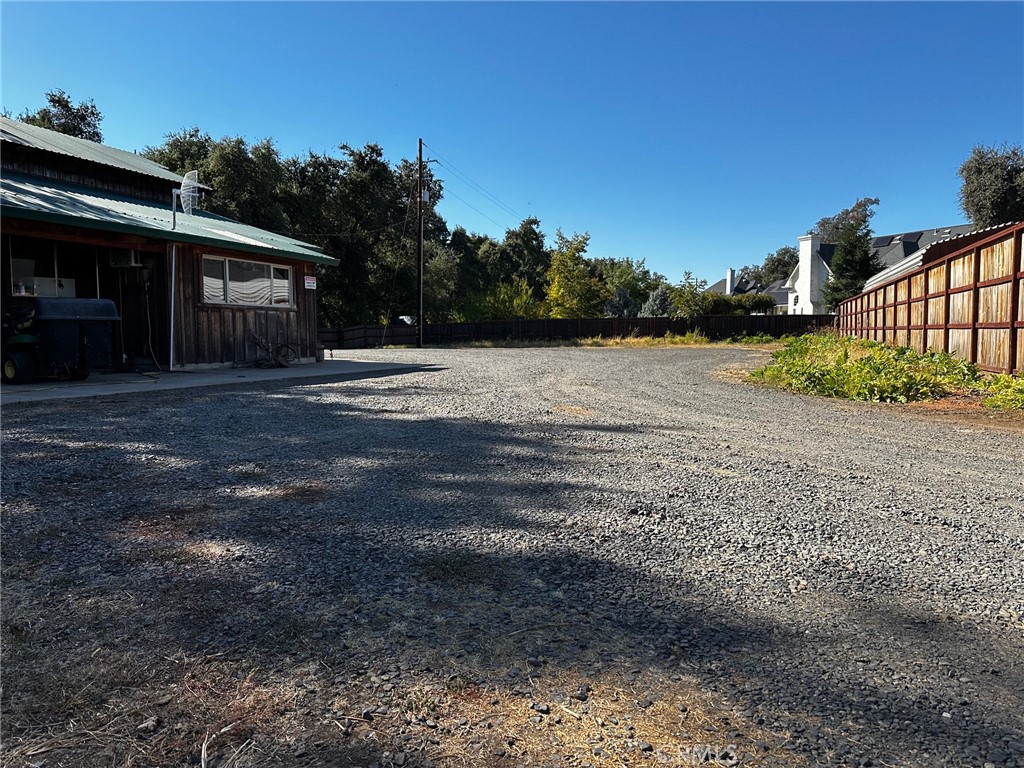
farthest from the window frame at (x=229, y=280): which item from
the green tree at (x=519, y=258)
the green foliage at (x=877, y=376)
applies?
the green tree at (x=519, y=258)

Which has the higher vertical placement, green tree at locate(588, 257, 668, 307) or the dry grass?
green tree at locate(588, 257, 668, 307)

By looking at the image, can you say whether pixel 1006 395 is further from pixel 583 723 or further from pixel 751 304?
pixel 751 304

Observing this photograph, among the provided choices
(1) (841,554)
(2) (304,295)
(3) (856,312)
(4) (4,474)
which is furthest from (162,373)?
(3) (856,312)

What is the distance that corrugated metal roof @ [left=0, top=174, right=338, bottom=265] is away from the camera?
353 inches

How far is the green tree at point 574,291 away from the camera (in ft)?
120

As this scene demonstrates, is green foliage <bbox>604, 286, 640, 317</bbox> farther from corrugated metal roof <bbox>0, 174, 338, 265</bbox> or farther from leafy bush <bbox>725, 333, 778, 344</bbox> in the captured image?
corrugated metal roof <bbox>0, 174, 338, 265</bbox>

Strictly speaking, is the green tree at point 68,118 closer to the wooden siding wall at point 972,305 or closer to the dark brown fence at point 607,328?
the dark brown fence at point 607,328

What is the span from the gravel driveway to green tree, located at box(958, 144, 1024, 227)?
3502 centimetres

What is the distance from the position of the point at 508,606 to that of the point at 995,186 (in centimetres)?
3957

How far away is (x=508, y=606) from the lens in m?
2.34

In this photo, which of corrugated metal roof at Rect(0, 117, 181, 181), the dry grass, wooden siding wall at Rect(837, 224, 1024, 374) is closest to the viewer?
the dry grass

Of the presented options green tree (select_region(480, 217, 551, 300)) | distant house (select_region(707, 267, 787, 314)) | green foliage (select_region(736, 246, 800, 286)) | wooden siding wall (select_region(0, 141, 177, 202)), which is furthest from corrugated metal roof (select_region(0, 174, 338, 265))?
green foliage (select_region(736, 246, 800, 286))

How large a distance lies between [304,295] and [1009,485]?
1421 cm

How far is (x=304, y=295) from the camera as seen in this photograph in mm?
15023
